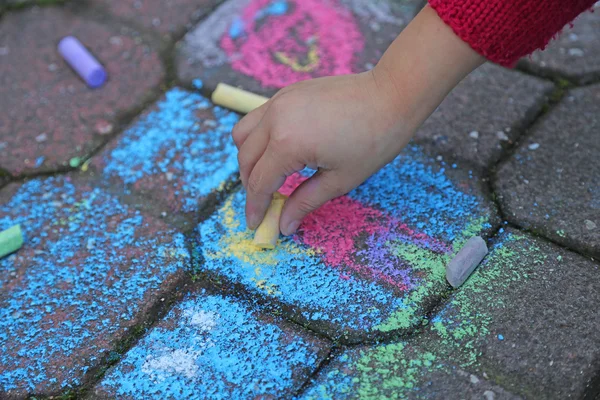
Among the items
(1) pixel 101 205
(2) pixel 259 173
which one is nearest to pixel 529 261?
(2) pixel 259 173

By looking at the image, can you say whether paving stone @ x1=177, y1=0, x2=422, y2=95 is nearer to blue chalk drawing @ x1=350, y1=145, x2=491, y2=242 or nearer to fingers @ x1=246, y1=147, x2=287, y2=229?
blue chalk drawing @ x1=350, y1=145, x2=491, y2=242

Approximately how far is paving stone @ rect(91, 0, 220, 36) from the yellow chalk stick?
36 centimetres

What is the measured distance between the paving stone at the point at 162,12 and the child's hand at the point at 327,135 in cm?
81

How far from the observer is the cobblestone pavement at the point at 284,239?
115cm

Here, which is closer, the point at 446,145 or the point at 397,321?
the point at 397,321

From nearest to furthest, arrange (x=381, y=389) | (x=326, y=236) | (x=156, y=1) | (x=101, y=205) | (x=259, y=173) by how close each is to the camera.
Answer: (x=381, y=389), (x=259, y=173), (x=326, y=236), (x=101, y=205), (x=156, y=1)

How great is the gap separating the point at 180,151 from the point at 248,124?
0.35 meters

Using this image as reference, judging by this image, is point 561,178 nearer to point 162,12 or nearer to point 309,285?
point 309,285

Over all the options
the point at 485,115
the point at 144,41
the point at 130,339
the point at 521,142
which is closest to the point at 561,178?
the point at 521,142

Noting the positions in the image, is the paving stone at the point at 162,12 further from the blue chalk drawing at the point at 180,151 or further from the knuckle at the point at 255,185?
the knuckle at the point at 255,185

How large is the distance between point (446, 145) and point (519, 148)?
163 mm

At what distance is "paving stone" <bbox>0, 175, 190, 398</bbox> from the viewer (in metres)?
1.20

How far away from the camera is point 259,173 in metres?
1.21

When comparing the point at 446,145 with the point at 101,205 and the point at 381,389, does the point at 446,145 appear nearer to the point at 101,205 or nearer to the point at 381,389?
the point at 381,389
